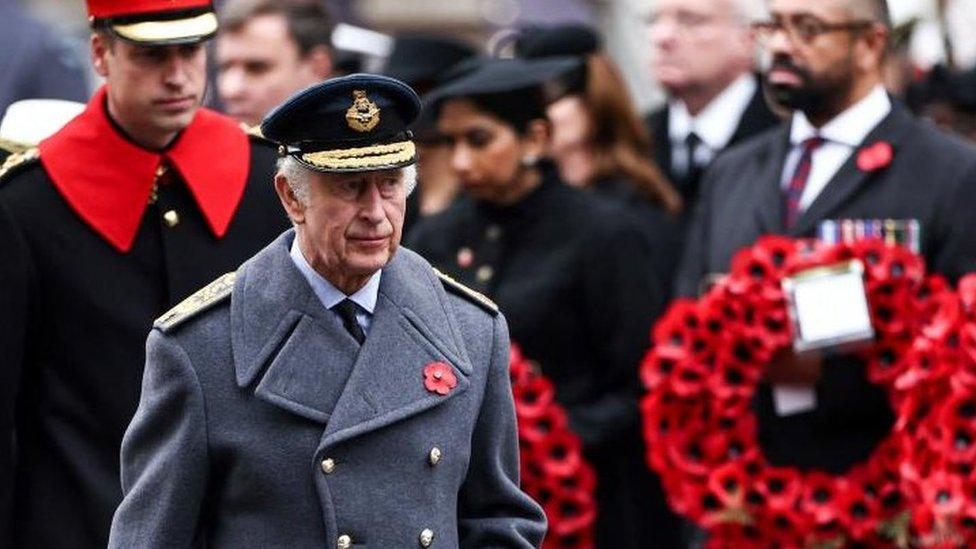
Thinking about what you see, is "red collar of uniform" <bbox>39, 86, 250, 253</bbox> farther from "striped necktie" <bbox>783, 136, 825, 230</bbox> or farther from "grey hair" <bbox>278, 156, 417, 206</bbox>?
"striped necktie" <bbox>783, 136, 825, 230</bbox>

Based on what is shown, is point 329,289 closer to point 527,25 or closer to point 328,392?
point 328,392

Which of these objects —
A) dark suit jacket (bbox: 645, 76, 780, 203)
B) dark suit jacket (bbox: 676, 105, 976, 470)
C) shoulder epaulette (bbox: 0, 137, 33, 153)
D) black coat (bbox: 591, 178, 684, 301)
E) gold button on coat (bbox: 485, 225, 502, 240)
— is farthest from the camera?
dark suit jacket (bbox: 645, 76, 780, 203)

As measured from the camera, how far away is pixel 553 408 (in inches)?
369

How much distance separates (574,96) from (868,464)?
8.96ft

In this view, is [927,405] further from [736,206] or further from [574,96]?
[574,96]

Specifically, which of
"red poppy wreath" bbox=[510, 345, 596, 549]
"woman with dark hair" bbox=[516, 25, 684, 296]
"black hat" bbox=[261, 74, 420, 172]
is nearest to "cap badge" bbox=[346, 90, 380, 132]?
"black hat" bbox=[261, 74, 420, 172]

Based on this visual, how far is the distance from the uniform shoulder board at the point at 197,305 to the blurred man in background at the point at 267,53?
507cm

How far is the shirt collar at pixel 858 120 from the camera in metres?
9.28

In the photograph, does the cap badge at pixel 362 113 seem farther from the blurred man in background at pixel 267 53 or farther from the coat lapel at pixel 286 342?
the blurred man in background at pixel 267 53

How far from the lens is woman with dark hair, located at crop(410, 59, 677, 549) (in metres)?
9.60

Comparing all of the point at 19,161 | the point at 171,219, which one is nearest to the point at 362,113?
the point at 171,219

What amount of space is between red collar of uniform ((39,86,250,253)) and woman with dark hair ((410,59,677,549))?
206 centimetres

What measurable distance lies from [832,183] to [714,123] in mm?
2721

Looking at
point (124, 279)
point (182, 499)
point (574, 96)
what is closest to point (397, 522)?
point (182, 499)
